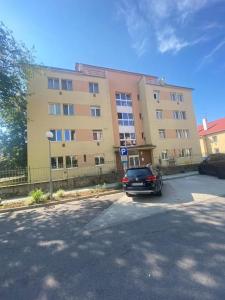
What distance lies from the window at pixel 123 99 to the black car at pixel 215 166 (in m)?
13.7

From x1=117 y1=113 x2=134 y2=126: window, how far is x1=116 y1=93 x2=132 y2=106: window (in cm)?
153

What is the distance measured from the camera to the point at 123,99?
29.5 meters

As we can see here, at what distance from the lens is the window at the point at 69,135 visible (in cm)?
2367


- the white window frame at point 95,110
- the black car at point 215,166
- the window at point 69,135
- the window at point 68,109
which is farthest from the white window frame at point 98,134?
the black car at point 215,166

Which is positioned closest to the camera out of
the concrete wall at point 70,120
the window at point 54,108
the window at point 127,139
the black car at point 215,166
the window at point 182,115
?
the black car at point 215,166

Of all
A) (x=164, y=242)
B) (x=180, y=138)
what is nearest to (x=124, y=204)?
(x=164, y=242)

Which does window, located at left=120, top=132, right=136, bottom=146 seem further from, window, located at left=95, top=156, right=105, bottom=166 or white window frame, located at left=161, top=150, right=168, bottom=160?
white window frame, located at left=161, top=150, right=168, bottom=160

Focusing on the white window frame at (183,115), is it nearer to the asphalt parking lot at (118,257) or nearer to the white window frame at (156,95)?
the white window frame at (156,95)

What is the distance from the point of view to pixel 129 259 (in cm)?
437

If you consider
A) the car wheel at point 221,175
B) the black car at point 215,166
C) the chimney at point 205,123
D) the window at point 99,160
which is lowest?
the car wheel at point 221,175

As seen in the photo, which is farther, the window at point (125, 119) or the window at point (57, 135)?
the window at point (125, 119)

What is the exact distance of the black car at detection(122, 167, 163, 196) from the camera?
1084cm

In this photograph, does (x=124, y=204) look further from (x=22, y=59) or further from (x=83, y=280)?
(x=22, y=59)

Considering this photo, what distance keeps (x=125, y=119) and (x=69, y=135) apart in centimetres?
876
